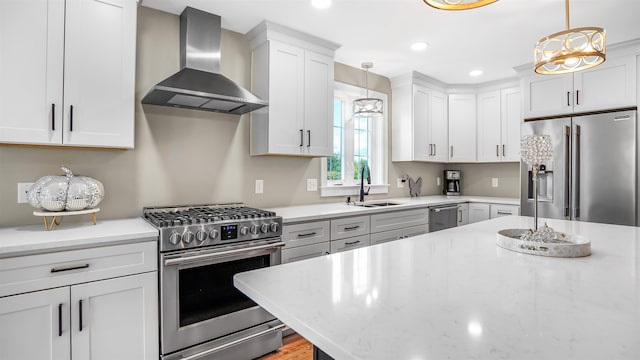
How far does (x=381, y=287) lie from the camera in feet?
3.06

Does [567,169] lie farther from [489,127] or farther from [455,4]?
[455,4]

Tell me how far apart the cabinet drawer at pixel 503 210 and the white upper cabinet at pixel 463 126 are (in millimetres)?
788

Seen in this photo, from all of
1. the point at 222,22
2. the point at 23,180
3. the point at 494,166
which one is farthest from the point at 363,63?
the point at 23,180

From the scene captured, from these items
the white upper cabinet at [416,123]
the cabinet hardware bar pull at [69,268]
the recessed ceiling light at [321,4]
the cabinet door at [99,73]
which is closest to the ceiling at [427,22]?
the recessed ceiling light at [321,4]

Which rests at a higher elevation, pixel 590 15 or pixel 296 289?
pixel 590 15

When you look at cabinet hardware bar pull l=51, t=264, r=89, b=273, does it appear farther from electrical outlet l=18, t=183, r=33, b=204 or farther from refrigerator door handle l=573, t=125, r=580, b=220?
refrigerator door handle l=573, t=125, r=580, b=220

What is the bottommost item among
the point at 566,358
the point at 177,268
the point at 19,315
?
the point at 19,315

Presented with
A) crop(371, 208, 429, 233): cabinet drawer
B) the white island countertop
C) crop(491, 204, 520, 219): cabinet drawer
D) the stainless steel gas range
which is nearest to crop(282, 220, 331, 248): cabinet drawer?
the stainless steel gas range

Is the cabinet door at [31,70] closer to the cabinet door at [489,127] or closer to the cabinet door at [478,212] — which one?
the cabinet door at [478,212]

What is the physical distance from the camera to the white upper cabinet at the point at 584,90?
303 centimetres

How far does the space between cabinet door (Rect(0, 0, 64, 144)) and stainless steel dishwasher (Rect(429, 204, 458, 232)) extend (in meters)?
3.23

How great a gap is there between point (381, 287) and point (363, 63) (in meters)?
3.05

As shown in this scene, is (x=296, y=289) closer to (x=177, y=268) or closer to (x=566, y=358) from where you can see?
(x=566, y=358)

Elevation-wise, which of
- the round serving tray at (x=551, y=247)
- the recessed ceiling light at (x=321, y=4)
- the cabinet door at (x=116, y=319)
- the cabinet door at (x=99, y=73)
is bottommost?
the cabinet door at (x=116, y=319)
